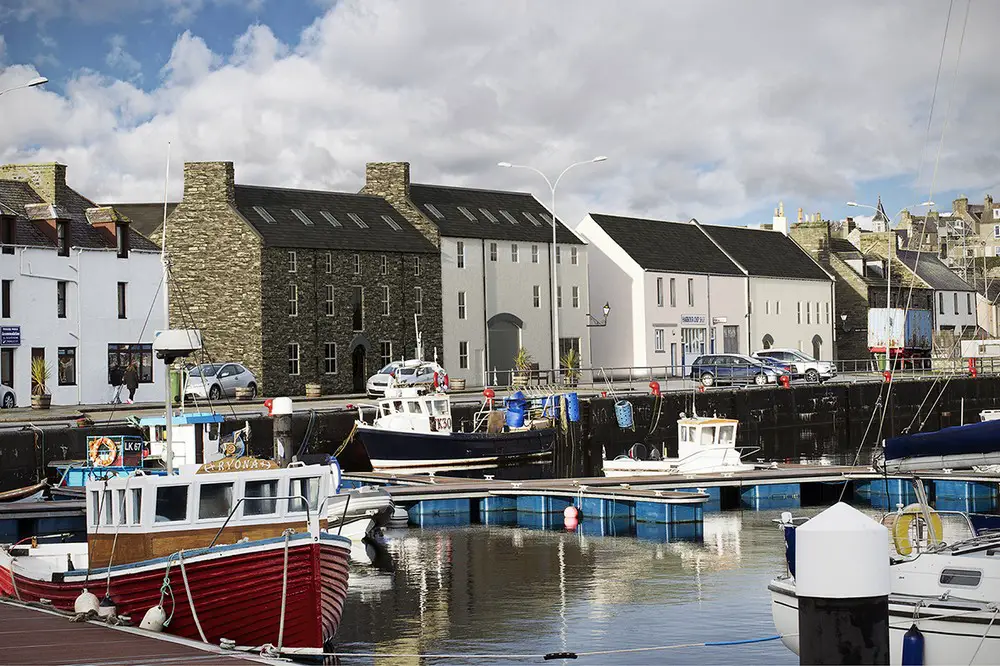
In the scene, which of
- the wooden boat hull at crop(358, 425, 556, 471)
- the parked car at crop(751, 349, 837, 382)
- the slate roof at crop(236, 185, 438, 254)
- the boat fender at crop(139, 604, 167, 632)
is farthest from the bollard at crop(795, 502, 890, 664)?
the parked car at crop(751, 349, 837, 382)

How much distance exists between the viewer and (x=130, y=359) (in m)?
55.2

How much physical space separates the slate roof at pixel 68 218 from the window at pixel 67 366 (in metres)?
4.21

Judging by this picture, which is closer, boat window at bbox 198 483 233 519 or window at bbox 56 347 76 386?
boat window at bbox 198 483 233 519

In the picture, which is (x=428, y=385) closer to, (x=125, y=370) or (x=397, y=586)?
(x=125, y=370)

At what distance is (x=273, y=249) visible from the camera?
5972 cm

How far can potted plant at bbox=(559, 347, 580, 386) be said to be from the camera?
218 feet

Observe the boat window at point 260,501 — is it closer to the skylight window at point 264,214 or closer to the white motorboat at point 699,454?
the white motorboat at point 699,454

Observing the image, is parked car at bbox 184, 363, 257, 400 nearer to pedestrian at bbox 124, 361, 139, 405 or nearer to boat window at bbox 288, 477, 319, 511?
pedestrian at bbox 124, 361, 139, 405

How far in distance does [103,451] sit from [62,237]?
22.7 meters

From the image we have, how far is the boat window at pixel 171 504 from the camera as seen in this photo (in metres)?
16.6

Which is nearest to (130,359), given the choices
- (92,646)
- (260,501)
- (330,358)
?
(330,358)

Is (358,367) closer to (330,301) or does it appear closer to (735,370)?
(330,301)

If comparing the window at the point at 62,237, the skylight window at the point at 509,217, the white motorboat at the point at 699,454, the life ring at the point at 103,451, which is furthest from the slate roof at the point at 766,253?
the life ring at the point at 103,451

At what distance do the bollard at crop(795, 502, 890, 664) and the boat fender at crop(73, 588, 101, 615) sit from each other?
40.8 ft
